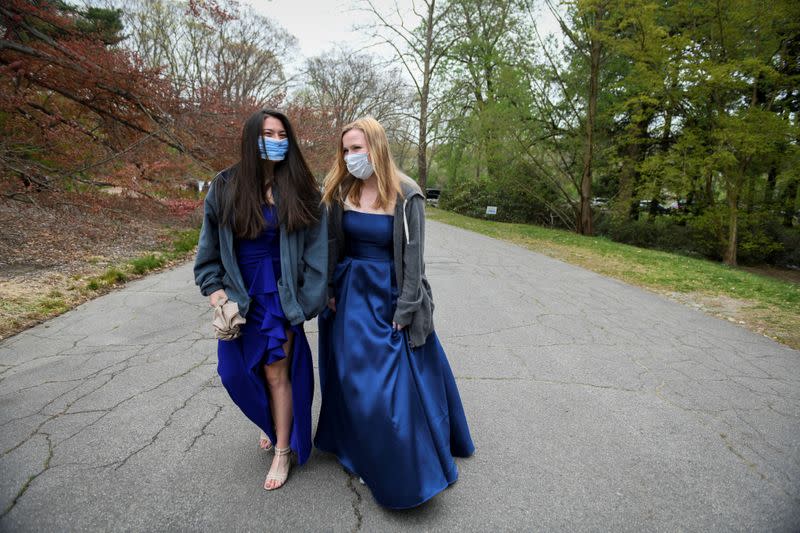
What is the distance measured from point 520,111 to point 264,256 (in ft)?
58.9

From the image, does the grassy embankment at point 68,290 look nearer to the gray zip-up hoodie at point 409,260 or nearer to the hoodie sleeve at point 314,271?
the hoodie sleeve at point 314,271

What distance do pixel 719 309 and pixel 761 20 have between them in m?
10.2

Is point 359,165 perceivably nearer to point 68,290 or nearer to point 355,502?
point 355,502

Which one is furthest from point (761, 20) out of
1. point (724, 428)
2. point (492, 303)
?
point (724, 428)

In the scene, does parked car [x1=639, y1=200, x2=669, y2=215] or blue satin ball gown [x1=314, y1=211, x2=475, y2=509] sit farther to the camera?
parked car [x1=639, y1=200, x2=669, y2=215]

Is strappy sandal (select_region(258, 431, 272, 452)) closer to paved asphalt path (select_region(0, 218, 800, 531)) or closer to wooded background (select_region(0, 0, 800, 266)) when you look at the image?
paved asphalt path (select_region(0, 218, 800, 531))

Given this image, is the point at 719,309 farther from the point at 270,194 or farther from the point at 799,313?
the point at 270,194

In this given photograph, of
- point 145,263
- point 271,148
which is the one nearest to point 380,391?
point 271,148

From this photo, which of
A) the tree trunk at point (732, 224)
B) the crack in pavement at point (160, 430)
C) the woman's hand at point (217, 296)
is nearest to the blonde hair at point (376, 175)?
the woman's hand at point (217, 296)

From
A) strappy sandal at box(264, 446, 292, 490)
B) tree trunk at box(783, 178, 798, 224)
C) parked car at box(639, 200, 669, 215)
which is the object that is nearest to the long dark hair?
strappy sandal at box(264, 446, 292, 490)

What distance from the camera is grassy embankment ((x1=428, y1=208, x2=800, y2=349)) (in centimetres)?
598

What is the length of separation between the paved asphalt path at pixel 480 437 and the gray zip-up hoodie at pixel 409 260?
3.19ft

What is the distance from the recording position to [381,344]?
7.50ft

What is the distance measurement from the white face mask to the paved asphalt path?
1.77 m
